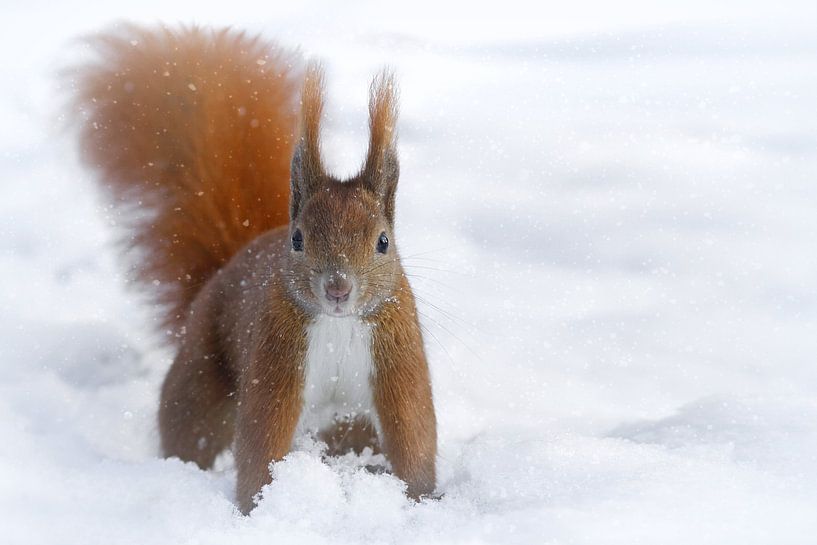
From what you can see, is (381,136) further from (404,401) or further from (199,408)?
(199,408)

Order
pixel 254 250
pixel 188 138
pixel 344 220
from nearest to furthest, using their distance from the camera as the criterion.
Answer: pixel 344 220
pixel 254 250
pixel 188 138

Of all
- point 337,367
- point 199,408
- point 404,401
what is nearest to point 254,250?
point 199,408

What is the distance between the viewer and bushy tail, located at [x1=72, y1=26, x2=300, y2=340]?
3496mm

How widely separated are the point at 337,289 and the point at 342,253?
128 mm

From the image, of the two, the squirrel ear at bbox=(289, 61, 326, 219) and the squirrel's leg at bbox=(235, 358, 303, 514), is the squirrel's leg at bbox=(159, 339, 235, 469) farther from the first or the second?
the squirrel ear at bbox=(289, 61, 326, 219)

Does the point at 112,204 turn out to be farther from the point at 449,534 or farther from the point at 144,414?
the point at 449,534

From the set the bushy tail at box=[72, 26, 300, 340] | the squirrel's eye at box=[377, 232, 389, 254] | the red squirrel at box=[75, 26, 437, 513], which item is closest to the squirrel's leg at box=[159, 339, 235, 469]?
the red squirrel at box=[75, 26, 437, 513]

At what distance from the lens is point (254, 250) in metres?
3.14

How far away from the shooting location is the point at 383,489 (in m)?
2.59

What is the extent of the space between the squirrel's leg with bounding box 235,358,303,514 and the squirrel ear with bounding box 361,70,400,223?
1.76 ft

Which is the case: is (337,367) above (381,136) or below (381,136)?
below

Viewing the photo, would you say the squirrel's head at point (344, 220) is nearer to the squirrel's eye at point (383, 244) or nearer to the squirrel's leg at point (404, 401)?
the squirrel's eye at point (383, 244)

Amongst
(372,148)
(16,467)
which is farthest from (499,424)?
(16,467)

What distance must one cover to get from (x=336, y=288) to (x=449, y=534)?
665mm
